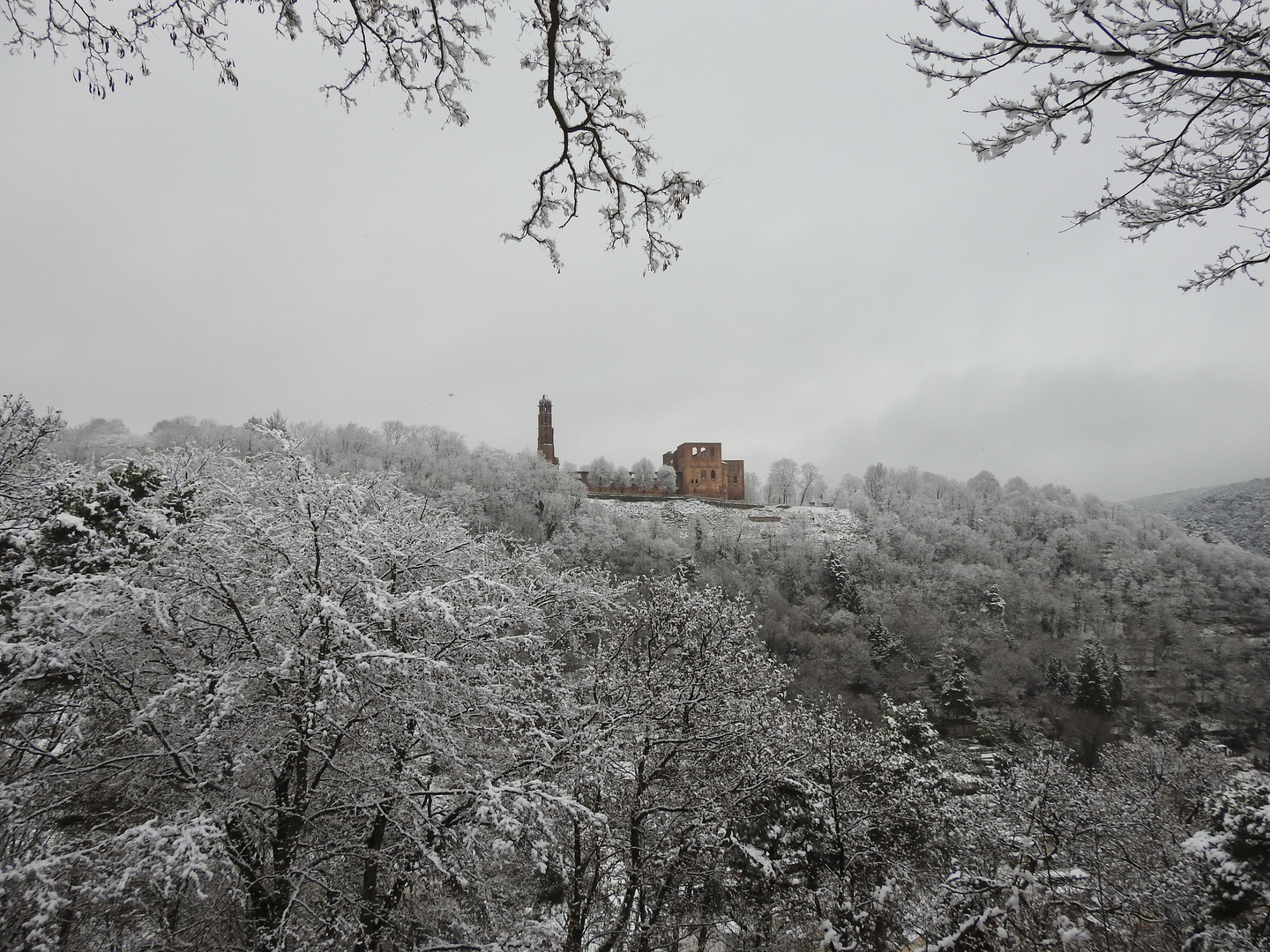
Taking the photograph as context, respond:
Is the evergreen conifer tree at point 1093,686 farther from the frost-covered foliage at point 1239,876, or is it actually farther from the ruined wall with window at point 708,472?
the ruined wall with window at point 708,472

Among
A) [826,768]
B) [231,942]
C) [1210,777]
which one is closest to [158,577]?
[231,942]

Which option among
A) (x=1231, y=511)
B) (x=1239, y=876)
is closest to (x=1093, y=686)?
(x=1239, y=876)

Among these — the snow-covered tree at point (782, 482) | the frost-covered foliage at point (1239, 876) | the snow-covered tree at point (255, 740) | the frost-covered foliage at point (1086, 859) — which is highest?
the snow-covered tree at point (782, 482)

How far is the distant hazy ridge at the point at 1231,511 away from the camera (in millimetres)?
62875

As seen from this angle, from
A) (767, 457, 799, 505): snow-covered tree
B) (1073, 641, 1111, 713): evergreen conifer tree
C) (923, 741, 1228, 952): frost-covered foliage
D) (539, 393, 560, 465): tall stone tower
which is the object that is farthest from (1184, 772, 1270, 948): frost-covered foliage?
(767, 457, 799, 505): snow-covered tree

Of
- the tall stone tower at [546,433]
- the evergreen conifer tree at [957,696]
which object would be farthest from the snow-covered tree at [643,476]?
the evergreen conifer tree at [957,696]

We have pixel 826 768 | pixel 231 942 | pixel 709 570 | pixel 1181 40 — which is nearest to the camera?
pixel 1181 40

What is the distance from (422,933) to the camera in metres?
4.84

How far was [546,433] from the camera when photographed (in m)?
64.6

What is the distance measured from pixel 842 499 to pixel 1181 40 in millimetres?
76786

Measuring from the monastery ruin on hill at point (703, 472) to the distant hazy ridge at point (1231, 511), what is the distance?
55.5 m

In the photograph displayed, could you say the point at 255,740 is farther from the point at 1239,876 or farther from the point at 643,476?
the point at 643,476

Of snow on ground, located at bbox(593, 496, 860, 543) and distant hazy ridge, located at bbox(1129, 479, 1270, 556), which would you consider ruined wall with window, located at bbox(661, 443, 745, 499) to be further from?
distant hazy ridge, located at bbox(1129, 479, 1270, 556)

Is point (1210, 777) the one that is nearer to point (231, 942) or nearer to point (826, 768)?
point (826, 768)
